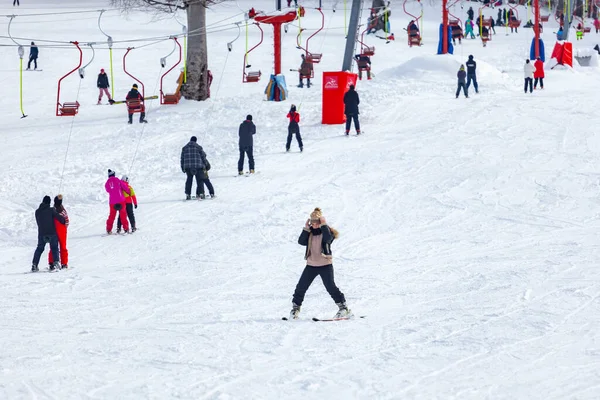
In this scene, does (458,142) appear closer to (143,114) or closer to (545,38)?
(143,114)

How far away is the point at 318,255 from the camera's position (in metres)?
10.6

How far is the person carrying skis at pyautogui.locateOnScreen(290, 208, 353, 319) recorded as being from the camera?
10.5 m

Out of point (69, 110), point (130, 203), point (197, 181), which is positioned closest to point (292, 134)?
point (197, 181)

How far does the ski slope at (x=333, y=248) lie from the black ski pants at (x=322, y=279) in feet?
1.12

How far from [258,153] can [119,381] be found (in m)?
13.6

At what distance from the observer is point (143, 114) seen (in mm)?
25391

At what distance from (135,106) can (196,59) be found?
3673 mm

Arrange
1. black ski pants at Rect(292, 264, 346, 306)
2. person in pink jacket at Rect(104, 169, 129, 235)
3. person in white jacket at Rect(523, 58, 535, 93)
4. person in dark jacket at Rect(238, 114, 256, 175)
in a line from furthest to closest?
person in white jacket at Rect(523, 58, 535, 93) → person in dark jacket at Rect(238, 114, 256, 175) → person in pink jacket at Rect(104, 169, 129, 235) → black ski pants at Rect(292, 264, 346, 306)

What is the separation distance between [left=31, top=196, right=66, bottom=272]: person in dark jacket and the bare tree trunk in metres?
13.9

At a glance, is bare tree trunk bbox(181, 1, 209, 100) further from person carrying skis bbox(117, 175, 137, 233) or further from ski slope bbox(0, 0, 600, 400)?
person carrying skis bbox(117, 175, 137, 233)

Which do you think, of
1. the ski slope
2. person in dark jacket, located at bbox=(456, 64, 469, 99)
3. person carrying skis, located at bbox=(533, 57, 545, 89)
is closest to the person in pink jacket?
the ski slope

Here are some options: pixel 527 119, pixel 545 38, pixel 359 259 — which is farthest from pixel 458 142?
pixel 545 38

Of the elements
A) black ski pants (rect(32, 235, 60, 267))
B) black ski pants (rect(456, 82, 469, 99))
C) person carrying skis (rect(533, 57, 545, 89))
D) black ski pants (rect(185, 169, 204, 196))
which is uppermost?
person carrying skis (rect(533, 57, 545, 89))

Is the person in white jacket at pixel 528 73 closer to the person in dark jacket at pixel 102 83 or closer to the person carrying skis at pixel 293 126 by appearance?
the person carrying skis at pixel 293 126
